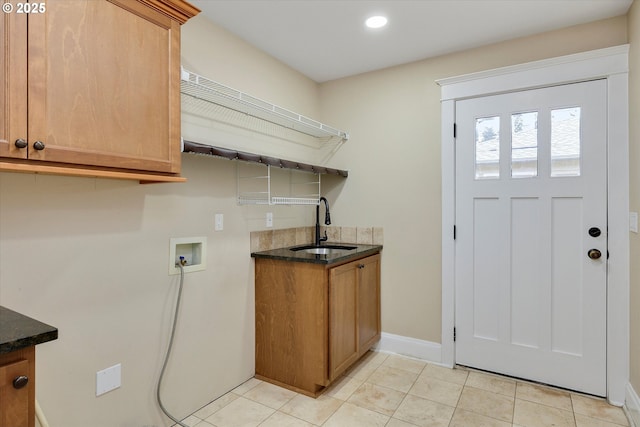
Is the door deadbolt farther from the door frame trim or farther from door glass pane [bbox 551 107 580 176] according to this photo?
door glass pane [bbox 551 107 580 176]

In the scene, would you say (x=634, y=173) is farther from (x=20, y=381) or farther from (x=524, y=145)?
(x=20, y=381)

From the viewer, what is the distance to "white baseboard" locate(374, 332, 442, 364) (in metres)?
2.74

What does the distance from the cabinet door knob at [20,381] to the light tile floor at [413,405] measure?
128 cm

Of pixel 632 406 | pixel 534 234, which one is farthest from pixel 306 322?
pixel 632 406

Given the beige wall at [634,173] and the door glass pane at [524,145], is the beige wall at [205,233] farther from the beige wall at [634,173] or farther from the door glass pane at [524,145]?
the door glass pane at [524,145]

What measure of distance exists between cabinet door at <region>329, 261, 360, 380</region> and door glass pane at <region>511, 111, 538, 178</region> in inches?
51.7

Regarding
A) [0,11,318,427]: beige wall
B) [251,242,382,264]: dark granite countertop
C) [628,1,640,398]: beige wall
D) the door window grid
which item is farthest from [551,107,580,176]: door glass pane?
[0,11,318,427]: beige wall

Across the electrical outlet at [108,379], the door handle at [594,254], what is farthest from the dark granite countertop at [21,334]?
the door handle at [594,254]

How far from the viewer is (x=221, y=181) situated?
225cm

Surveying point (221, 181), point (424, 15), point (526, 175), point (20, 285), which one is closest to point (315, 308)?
point (221, 181)

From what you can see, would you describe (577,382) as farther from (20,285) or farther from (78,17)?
(78,17)

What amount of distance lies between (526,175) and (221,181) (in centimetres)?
206

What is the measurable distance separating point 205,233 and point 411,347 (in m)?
1.87

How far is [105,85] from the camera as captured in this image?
1339mm
